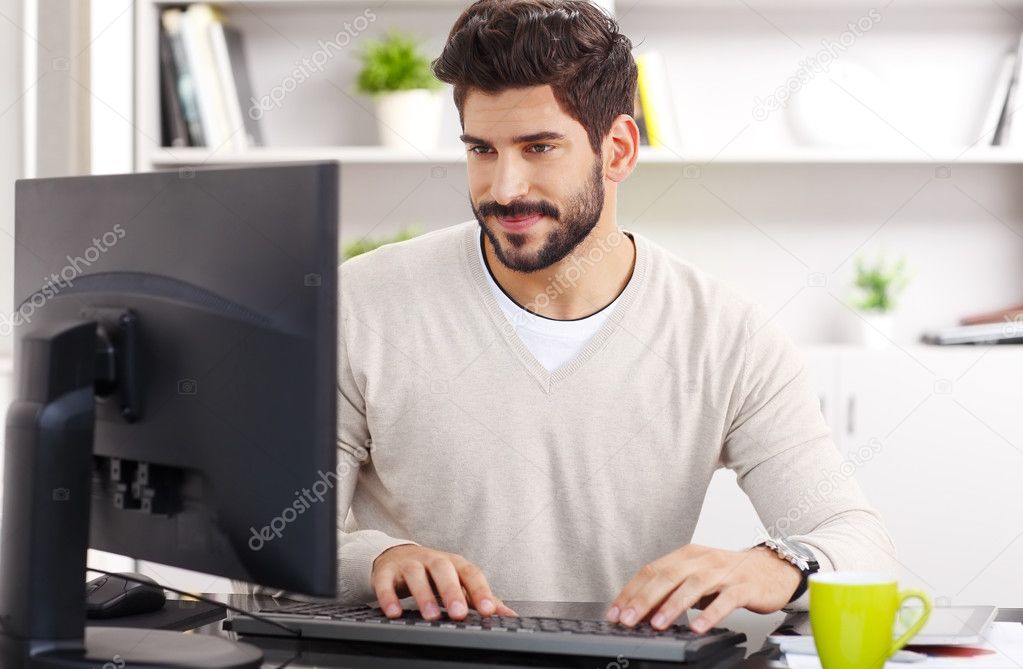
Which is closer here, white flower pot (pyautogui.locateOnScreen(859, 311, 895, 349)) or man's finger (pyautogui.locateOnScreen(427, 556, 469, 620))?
man's finger (pyautogui.locateOnScreen(427, 556, 469, 620))

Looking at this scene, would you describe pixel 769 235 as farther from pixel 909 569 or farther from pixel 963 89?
pixel 909 569

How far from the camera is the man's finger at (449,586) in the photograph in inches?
44.6

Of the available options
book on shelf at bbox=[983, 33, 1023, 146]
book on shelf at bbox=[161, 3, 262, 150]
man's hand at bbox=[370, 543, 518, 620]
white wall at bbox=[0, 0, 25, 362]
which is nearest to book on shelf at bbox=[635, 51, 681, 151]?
book on shelf at bbox=[983, 33, 1023, 146]

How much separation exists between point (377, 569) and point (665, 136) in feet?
5.83

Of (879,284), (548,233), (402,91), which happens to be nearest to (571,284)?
(548,233)

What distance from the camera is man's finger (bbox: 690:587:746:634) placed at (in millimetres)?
1101

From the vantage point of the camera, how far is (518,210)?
1.55m

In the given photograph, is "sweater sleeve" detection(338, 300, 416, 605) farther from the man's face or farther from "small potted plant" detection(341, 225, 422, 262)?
"small potted plant" detection(341, 225, 422, 262)

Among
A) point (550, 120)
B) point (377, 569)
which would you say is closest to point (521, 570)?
point (377, 569)

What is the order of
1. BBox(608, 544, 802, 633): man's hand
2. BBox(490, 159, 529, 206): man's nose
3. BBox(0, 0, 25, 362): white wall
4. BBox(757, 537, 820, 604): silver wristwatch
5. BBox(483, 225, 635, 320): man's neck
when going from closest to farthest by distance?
BBox(608, 544, 802, 633): man's hand → BBox(757, 537, 820, 604): silver wristwatch → BBox(490, 159, 529, 206): man's nose → BBox(483, 225, 635, 320): man's neck → BBox(0, 0, 25, 362): white wall

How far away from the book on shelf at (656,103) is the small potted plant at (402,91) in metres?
0.50

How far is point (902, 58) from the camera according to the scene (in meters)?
2.88

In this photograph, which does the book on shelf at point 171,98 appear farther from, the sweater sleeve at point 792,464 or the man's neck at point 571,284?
the sweater sleeve at point 792,464

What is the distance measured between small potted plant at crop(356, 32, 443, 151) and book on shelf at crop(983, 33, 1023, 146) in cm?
135
